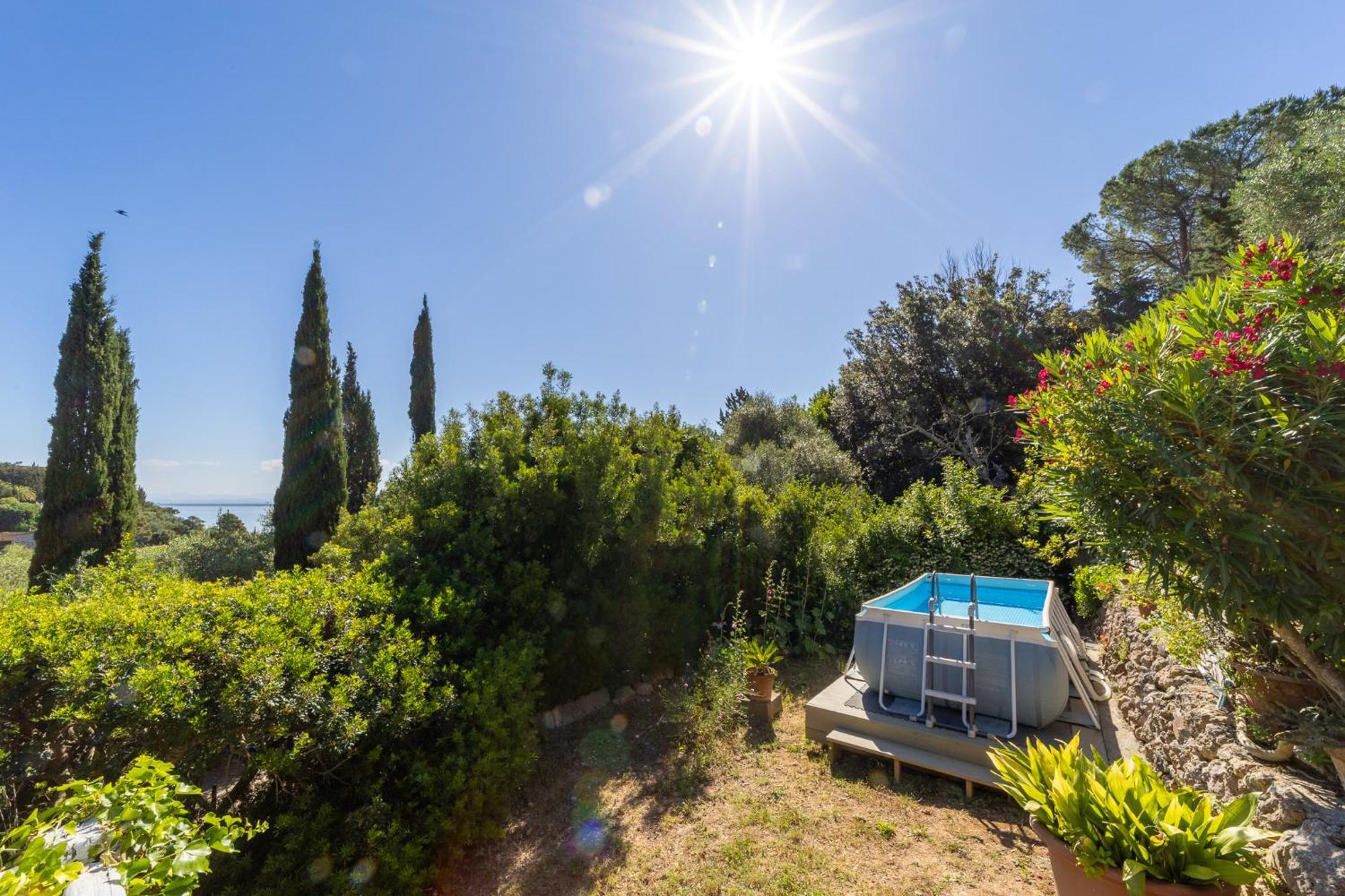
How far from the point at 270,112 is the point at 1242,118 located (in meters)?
28.7

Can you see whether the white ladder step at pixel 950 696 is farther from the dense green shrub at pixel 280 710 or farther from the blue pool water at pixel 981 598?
the dense green shrub at pixel 280 710

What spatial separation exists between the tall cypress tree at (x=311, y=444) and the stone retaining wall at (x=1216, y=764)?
1267 centimetres

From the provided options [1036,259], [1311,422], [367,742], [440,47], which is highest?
[1036,259]

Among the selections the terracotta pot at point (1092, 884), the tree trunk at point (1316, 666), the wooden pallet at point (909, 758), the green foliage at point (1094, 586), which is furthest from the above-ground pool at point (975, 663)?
the terracotta pot at point (1092, 884)

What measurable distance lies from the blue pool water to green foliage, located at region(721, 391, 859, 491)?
4848 mm

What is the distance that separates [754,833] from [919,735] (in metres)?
1.69

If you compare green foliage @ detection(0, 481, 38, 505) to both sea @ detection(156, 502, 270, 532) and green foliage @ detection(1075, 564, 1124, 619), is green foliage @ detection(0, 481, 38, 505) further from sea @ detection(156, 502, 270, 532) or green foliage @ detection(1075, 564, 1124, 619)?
green foliage @ detection(1075, 564, 1124, 619)

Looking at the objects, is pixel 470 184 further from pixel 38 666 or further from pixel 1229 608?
pixel 1229 608

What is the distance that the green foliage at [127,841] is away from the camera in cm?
102

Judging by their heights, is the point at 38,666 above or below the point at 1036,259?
below

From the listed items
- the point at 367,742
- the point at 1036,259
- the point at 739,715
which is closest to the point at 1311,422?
the point at 739,715

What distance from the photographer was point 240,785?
2.79 metres

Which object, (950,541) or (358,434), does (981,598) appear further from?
(358,434)

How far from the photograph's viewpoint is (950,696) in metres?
4.02
